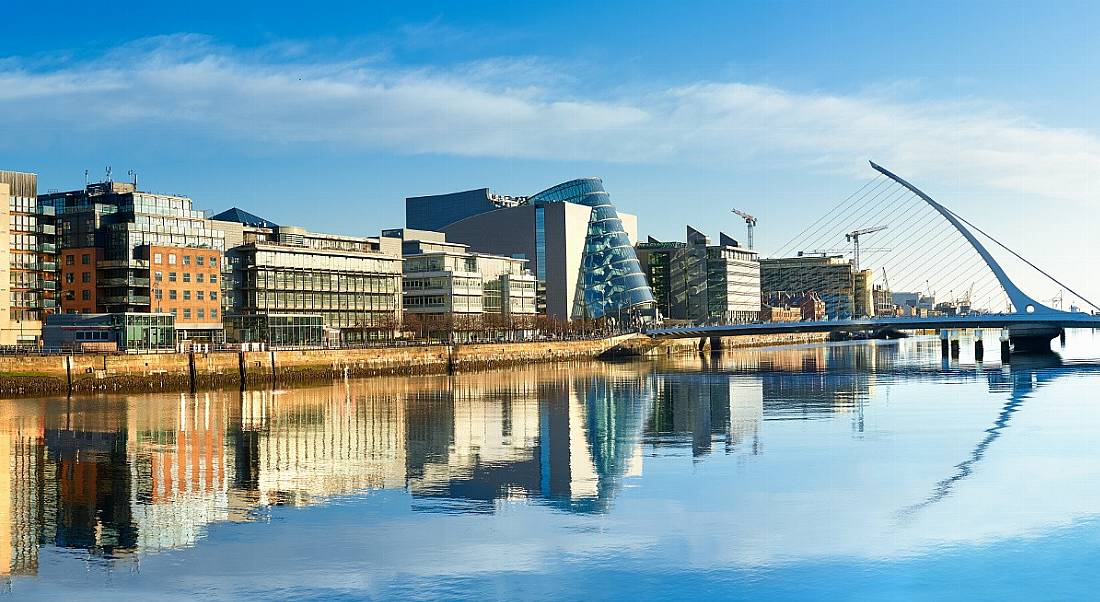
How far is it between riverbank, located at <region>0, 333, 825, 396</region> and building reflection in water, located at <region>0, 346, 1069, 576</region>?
9.00 ft

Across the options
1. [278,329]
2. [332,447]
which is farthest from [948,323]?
[332,447]

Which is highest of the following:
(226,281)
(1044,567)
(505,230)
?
(505,230)

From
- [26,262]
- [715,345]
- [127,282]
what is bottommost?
[715,345]

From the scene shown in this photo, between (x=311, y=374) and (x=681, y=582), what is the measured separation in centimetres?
4724

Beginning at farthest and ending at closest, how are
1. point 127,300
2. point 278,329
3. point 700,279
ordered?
1. point 700,279
2. point 278,329
3. point 127,300

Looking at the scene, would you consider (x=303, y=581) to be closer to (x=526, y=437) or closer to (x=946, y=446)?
(x=526, y=437)

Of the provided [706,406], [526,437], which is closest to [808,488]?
[526,437]

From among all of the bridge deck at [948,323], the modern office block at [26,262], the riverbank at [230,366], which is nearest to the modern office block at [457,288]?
the riverbank at [230,366]

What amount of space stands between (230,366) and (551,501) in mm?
37144

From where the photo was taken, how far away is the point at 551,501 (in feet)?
76.0

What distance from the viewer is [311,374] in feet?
203

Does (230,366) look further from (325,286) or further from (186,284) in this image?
(325,286)

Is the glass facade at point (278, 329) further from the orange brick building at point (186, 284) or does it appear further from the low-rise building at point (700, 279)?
the low-rise building at point (700, 279)

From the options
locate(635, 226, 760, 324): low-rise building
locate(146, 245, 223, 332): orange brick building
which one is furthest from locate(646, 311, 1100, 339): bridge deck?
locate(635, 226, 760, 324): low-rise building
